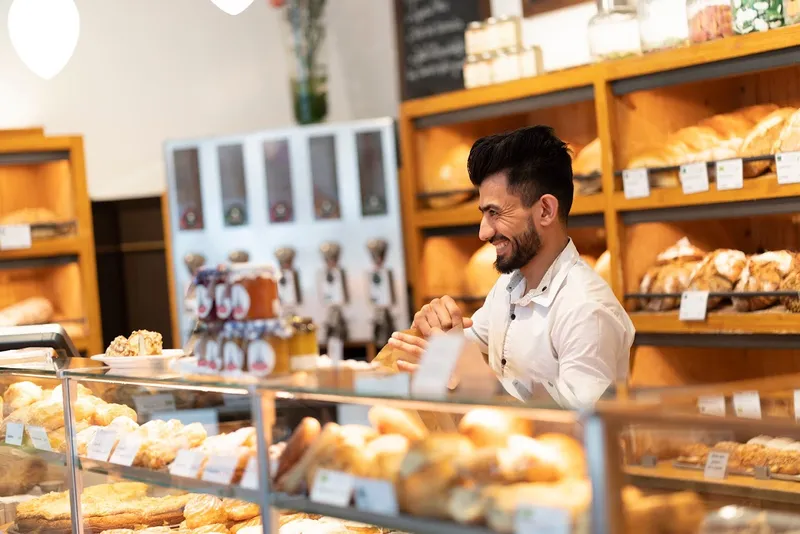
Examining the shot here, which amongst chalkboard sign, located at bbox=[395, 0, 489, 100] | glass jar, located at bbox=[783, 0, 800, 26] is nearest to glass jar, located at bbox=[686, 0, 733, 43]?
glass jar, located at bbox=[783, 0, 800, 26]

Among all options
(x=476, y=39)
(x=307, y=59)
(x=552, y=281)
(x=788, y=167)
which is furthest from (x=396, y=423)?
(x=307, y=59)

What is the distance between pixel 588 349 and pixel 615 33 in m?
1.61

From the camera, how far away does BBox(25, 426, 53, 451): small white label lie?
2482 mm

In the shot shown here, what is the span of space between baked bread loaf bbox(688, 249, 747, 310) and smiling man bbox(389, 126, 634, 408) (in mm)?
918

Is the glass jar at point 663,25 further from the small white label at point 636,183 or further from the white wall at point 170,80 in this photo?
the white wall at point 170,80

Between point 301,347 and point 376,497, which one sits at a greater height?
point 301,347

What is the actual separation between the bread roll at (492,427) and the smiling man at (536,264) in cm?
87

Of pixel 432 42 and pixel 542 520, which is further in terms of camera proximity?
pixel 432 42

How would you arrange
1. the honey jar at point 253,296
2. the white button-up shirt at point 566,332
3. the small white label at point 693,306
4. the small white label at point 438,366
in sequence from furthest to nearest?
the small white label at point 693,306 → the white button-up shirt at point 566,332 → the honey jar at point 253,296 → the small white label at point 438,366

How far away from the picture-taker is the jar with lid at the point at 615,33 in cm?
366

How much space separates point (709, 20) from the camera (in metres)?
3.31

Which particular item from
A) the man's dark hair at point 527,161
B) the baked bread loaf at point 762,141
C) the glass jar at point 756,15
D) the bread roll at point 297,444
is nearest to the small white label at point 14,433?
the bread roll at point 297,444

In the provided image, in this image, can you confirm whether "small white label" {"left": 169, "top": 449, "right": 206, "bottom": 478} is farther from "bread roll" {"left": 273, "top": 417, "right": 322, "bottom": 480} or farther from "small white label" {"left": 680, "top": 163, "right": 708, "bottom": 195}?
"small white label" {"left": 680, "top": 163, "right": 708, "bottom": 195}

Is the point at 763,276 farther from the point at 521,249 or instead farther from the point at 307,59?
the point at 307,59
